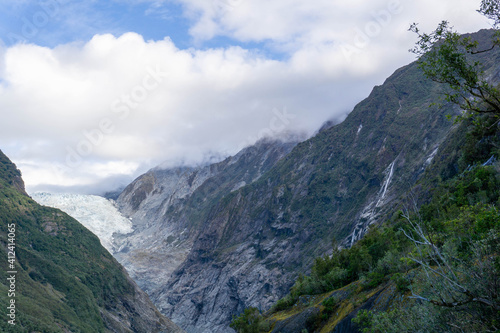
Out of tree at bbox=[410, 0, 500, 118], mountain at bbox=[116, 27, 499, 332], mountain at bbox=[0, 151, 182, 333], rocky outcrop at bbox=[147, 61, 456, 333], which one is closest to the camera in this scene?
tree at bbox=[410, 0, 500, 118]

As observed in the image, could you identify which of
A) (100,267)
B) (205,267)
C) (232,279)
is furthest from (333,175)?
(100,267)

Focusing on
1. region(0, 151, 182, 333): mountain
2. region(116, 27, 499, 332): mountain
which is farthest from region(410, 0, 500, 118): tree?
region(116, 27, 499, 332): mountain

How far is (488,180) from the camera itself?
24812mm

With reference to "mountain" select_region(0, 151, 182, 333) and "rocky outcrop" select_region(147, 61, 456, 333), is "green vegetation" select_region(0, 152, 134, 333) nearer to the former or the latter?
"mountain" select_region(0, 151, 182, 333)

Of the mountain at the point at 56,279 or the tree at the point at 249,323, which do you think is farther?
the mountain at the point at 56,279

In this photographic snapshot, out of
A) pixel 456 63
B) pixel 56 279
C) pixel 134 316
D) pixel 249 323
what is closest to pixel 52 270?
pixel 56 279

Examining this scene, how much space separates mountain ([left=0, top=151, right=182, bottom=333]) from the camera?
65.6m

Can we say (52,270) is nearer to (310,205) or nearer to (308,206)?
(308,206)

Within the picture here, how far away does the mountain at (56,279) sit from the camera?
215ft

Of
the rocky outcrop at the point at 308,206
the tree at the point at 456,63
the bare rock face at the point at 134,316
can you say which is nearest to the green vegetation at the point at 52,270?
the bare rock face at the point at 134,316

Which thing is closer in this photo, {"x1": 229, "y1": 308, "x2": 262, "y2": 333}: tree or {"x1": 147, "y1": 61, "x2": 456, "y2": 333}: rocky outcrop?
{"x1": 229, "y1": 308, "x2": 262, "y2": 333}: tree

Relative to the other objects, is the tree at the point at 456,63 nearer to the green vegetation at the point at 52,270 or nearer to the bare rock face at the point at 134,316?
the green vegetation at the point at 52,270

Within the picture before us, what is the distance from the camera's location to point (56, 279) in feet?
272

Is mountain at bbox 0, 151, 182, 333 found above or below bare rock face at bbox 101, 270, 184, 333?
above
